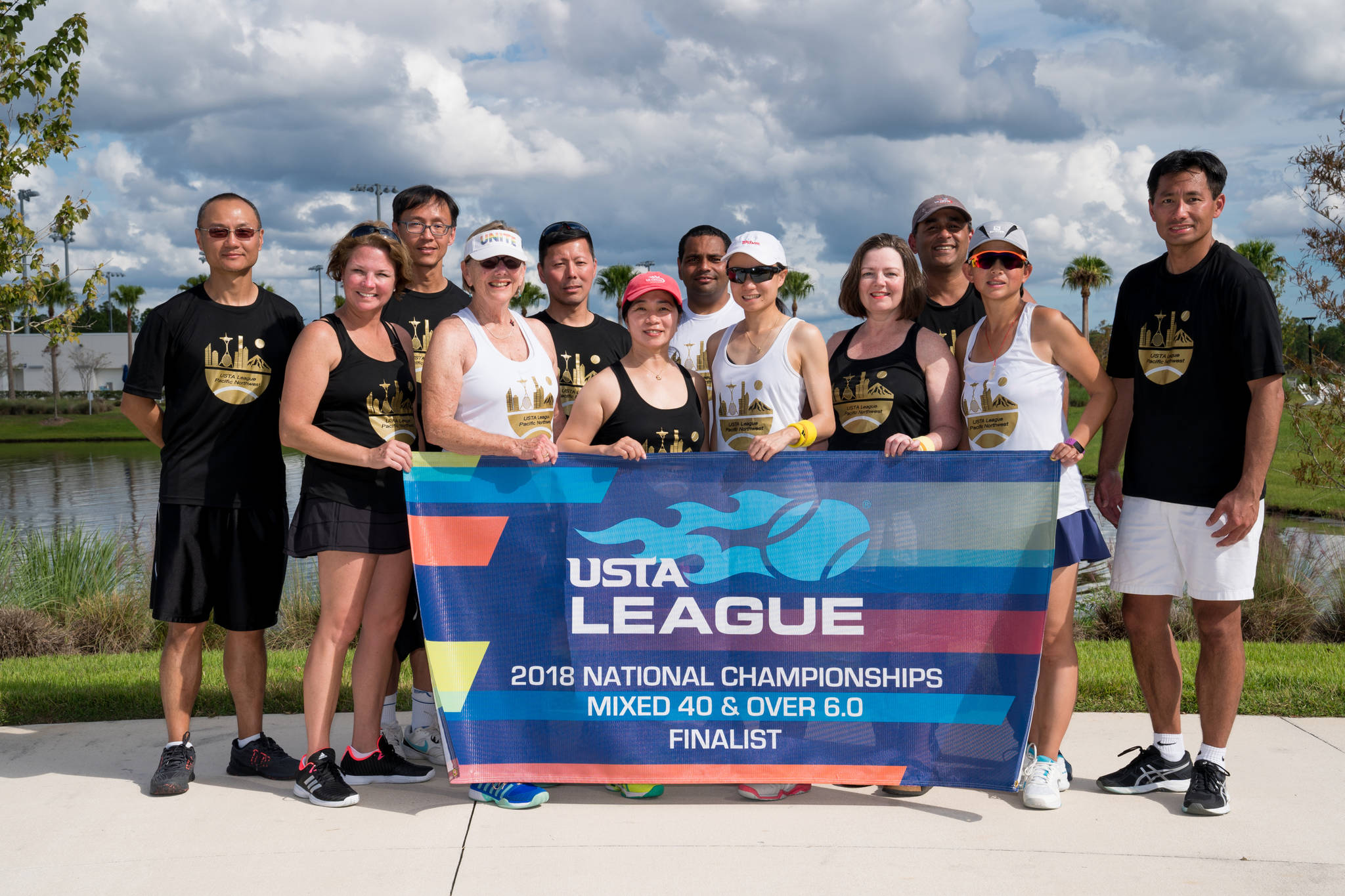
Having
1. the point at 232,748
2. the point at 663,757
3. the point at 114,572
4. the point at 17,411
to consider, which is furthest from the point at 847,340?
the point at 17,411

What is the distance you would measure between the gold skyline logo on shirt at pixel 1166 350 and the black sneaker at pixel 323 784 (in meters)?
3.74

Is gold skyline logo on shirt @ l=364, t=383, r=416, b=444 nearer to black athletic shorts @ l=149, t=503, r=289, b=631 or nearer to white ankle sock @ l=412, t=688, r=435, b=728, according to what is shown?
black athletic shorts @ l=149, t=503, r=289, b=631

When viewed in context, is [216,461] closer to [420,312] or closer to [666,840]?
[420,312]

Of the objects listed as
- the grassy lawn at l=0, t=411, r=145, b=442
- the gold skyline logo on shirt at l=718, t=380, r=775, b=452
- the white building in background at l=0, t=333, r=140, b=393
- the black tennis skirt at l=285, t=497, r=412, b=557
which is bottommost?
the grassy lawn at l=0, t=411, r=145, b=442

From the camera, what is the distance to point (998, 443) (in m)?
4.42

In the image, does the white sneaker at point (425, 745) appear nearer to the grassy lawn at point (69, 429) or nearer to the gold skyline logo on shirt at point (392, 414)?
the gold skyline logo on shirt at point (392, 414)

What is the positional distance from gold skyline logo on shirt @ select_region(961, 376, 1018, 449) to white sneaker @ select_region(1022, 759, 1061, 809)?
134 cm

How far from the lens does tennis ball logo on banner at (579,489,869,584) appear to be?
4316 millimetres

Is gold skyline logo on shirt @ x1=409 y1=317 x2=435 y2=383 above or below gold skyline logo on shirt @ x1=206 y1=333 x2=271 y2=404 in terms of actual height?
above

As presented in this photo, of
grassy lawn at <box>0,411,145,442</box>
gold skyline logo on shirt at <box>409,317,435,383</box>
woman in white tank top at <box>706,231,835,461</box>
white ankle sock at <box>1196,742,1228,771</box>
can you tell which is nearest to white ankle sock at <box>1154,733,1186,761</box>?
white ankle sock at <box>1196,742,1228,771</box>

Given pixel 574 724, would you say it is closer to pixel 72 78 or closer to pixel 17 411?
pixel 72 78

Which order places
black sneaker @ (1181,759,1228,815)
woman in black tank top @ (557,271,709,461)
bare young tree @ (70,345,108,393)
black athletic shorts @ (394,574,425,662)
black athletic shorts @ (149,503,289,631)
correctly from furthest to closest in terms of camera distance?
1. bare young tree @ (70,345,108,393)
2. black athletic shorts @ (394,574,425,662)
3. black athletic shorts @ (149,503,289,631)
4. woman in black tank top @ (557,271,709,461)
5. black sneaker @ (1181,759,1228,815)

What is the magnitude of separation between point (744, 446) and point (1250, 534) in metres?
2.10

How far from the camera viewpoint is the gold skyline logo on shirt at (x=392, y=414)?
450 cm
